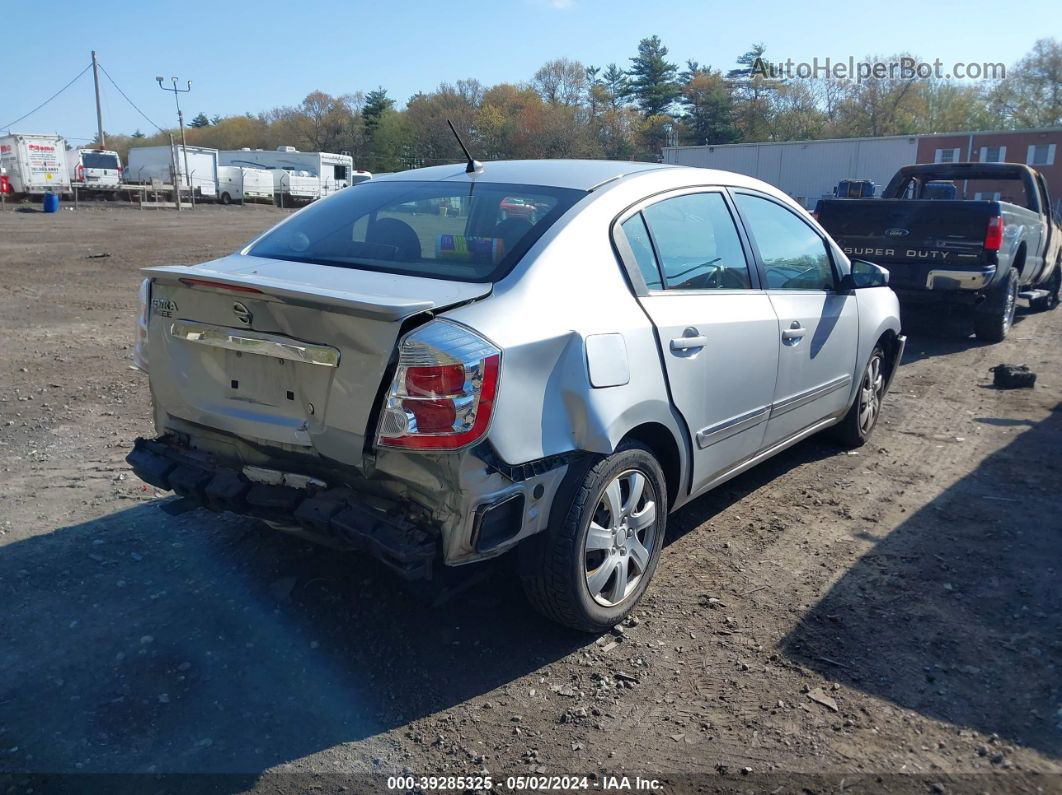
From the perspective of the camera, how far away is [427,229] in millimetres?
3709

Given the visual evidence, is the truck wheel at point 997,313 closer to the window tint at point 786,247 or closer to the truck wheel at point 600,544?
the window tint at point 786,247

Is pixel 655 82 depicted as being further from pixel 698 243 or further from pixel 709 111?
pixel 698 243

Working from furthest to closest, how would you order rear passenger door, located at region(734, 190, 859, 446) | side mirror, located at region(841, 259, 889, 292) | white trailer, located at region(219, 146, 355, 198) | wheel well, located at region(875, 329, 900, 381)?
1. white trailer, located at region(219, 146, 355, 198)
2. wheel well, located at region(875, 329, 900, 381)
3. side mirror, located at region(841, 259, 889, 292)
4. rear passenger door, located at region(734, 190, 859, 446)

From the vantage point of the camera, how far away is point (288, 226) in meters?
4.04

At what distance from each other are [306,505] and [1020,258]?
10518 mm

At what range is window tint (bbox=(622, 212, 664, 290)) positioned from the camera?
3604 mm

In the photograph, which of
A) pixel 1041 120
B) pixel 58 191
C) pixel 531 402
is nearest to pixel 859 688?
pixel 531 402

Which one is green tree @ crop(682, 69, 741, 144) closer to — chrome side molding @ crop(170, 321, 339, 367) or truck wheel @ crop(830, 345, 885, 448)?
truck wheel @ crop(830, 345, 885, 448)

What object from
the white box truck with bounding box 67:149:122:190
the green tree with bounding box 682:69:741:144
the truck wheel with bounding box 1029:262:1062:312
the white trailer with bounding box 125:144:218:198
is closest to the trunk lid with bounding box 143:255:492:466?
the truck wheel with bounding box 1029:262:1062:312

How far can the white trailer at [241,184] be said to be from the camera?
47.3 metres

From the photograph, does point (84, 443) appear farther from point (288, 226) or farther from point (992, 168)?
point (992, 168)

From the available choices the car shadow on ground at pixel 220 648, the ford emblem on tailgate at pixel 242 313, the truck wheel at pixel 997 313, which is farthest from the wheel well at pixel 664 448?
the truck wheel at pixel 997 313

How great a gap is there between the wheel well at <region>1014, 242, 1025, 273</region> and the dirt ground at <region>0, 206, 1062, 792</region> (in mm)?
6118

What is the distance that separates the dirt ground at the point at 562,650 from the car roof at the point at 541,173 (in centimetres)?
172
